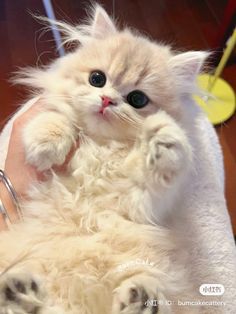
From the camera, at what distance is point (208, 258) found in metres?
1.23

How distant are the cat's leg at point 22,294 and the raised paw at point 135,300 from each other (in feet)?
0.51

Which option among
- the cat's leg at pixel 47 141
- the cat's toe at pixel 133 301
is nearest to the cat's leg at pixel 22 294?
the cat's toe at pixel 133 301

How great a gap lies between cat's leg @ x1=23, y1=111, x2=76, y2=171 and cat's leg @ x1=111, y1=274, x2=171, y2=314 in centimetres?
40

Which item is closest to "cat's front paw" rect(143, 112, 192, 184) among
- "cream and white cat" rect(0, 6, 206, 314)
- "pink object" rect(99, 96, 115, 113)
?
"cream and white cat" rect(0, 6, 206, 314)

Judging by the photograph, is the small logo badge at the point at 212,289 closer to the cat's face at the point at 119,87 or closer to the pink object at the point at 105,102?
the cat's face at the point at 119,87

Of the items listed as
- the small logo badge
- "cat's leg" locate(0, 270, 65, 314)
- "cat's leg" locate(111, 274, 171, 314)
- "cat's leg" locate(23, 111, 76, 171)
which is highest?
"cat's leg" locate(23, 111, 76, 171)

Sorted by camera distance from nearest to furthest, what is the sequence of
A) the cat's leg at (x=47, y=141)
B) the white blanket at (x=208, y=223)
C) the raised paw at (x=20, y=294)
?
the raised paw at (x=20, y=294) → the cat's leg at (x=47, y=141) → the white blanket at (x=208, y=223)

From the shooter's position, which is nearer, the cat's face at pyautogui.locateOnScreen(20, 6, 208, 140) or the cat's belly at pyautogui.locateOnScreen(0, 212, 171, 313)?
the cat's belly at pyautogui.locateOnScreen(0, 212, 171, 313)

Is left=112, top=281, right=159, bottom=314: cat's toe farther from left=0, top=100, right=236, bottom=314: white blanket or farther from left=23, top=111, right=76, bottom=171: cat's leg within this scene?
left=23, top=111, right=76, bottom=171: cat's leg

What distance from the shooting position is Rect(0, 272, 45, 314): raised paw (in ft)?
2.62

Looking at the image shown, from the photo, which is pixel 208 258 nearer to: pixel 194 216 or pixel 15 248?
pixel 194 216

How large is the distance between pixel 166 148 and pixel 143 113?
191mm

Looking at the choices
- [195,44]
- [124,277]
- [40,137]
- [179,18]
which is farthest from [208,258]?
[179,18]

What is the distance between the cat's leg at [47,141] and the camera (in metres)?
1.06
